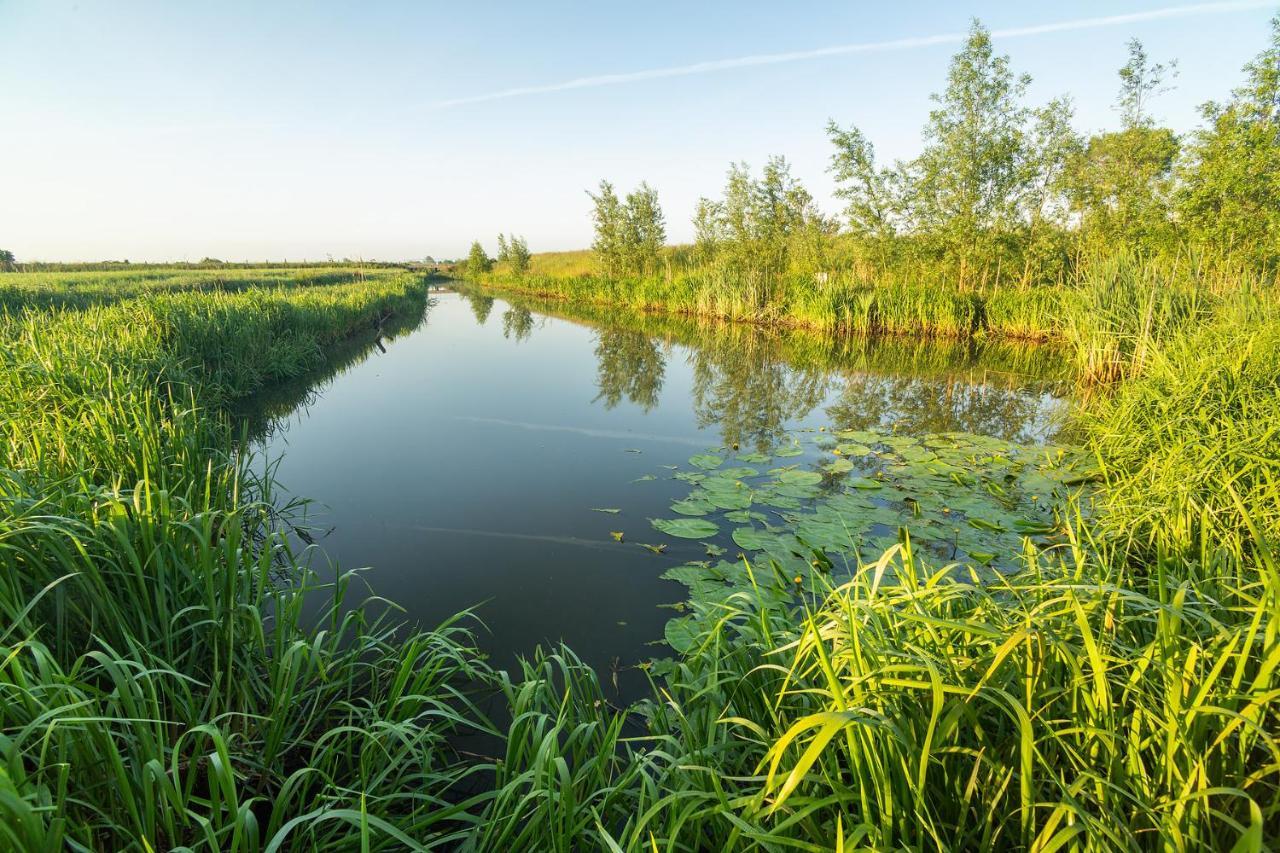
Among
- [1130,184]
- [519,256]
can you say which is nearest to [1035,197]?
[1130,184]

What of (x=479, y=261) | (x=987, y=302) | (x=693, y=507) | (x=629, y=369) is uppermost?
(x=479, y=261)

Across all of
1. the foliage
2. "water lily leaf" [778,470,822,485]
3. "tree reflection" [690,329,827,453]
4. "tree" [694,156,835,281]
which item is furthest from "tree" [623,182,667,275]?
"water lily leaf" [778,470,822,485]

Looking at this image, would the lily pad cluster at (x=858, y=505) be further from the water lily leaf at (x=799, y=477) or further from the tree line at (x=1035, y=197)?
the tree line at (x=1035, y=197)

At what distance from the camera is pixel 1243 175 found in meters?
9.38

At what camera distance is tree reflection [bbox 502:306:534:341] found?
55.6ft

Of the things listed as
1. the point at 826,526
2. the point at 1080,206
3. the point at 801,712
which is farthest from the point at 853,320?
the point at 801,712

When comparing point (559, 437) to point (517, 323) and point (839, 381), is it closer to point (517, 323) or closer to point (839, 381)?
point (839, 381)

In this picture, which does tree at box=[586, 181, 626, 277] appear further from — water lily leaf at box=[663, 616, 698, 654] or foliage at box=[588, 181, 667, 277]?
water lily leaf at box=[663, 616, 698, 654]

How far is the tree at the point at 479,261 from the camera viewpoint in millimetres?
55781

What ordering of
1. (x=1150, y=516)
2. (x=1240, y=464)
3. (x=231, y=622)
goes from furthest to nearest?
(x=1240, y=464)
(x=1150, y=516)
(x=231, y=622)

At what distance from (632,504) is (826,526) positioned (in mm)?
1691

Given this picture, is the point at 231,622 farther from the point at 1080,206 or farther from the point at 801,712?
the point at 1080,206

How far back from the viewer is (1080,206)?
50.4 ft

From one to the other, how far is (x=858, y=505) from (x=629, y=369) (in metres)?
7.26
